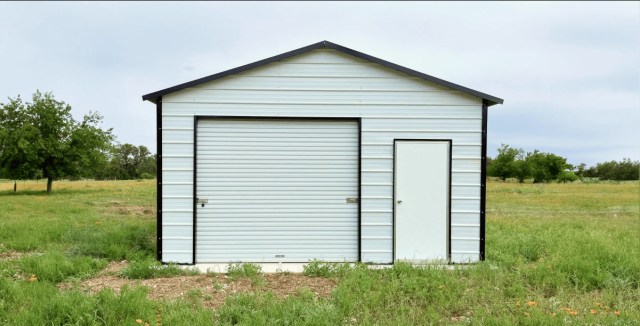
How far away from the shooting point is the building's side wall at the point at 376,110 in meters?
7.67

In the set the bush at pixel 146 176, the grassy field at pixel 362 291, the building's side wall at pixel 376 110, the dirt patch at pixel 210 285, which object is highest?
the building's side wall at pixel 376 110

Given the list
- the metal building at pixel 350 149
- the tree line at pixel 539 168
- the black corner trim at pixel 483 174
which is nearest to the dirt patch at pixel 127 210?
the metal building at pixel 350 149

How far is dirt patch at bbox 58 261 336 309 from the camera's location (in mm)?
5820

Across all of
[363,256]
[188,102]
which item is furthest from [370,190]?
[188,102]

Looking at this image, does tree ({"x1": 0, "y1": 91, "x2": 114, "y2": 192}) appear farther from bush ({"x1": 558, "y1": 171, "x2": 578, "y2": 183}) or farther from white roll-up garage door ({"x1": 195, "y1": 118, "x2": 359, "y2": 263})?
bush ({"x1": 558, "y1": 171, "x2": 578, "y2": 183})

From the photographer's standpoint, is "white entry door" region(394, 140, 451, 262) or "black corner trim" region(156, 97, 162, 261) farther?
"white entry door" region(394, 140, 451, 262)

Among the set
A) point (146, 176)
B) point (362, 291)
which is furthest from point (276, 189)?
point (146, 176)

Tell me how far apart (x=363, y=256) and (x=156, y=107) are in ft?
14.4

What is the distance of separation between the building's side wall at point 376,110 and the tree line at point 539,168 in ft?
179

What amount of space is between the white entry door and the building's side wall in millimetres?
139

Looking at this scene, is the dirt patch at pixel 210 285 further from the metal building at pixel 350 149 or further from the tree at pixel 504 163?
the tree at pixel 504 163

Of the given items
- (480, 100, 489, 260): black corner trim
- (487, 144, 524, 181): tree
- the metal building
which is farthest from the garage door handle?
(487, 144, 524, 181): tree

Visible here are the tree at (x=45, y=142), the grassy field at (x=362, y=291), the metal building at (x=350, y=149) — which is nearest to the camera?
the grassy field at (x=362, y=291)

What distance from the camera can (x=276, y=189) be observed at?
787 cm
